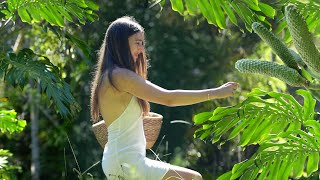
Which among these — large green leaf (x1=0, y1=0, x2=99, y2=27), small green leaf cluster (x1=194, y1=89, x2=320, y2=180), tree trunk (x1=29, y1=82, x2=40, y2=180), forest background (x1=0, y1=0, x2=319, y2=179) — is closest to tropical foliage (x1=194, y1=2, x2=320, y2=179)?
small green leaf cluster (x1=194, y1=89, x2=320, y2=180)

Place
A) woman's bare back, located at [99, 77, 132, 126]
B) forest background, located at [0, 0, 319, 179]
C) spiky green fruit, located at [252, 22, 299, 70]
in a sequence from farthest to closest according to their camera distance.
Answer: forest background, located at [0, 0, 319, 179], woman's bare back, located at [99, 77, 132, 126], spiky green fruit, located at [252, 22, 299, 70]

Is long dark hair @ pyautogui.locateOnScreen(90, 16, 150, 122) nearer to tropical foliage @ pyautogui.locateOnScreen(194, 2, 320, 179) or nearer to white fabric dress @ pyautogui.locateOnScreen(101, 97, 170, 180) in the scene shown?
white fabric dress @ pyautogui.locateOnScreen(101, 97, 170, 180)

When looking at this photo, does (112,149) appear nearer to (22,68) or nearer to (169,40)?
(22,68)

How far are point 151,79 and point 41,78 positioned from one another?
2.25 m

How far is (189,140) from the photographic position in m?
8.12

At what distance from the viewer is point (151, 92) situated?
3.23 m

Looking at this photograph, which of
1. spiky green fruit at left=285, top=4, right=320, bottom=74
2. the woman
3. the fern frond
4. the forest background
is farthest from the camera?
the forest background

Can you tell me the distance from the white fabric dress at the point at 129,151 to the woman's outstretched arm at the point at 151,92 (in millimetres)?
103

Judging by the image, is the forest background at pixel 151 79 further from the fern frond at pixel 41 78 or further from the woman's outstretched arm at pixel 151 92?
the woman's outstretched arm at pixel 151 92

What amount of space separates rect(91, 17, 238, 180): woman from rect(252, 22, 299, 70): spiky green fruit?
26.2 inches

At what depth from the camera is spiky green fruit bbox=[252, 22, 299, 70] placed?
2.40 m

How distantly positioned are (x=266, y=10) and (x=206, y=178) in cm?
470

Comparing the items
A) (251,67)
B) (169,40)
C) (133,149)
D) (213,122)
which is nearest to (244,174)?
(213,122)

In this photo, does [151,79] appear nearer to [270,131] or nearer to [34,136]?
[34,136]
